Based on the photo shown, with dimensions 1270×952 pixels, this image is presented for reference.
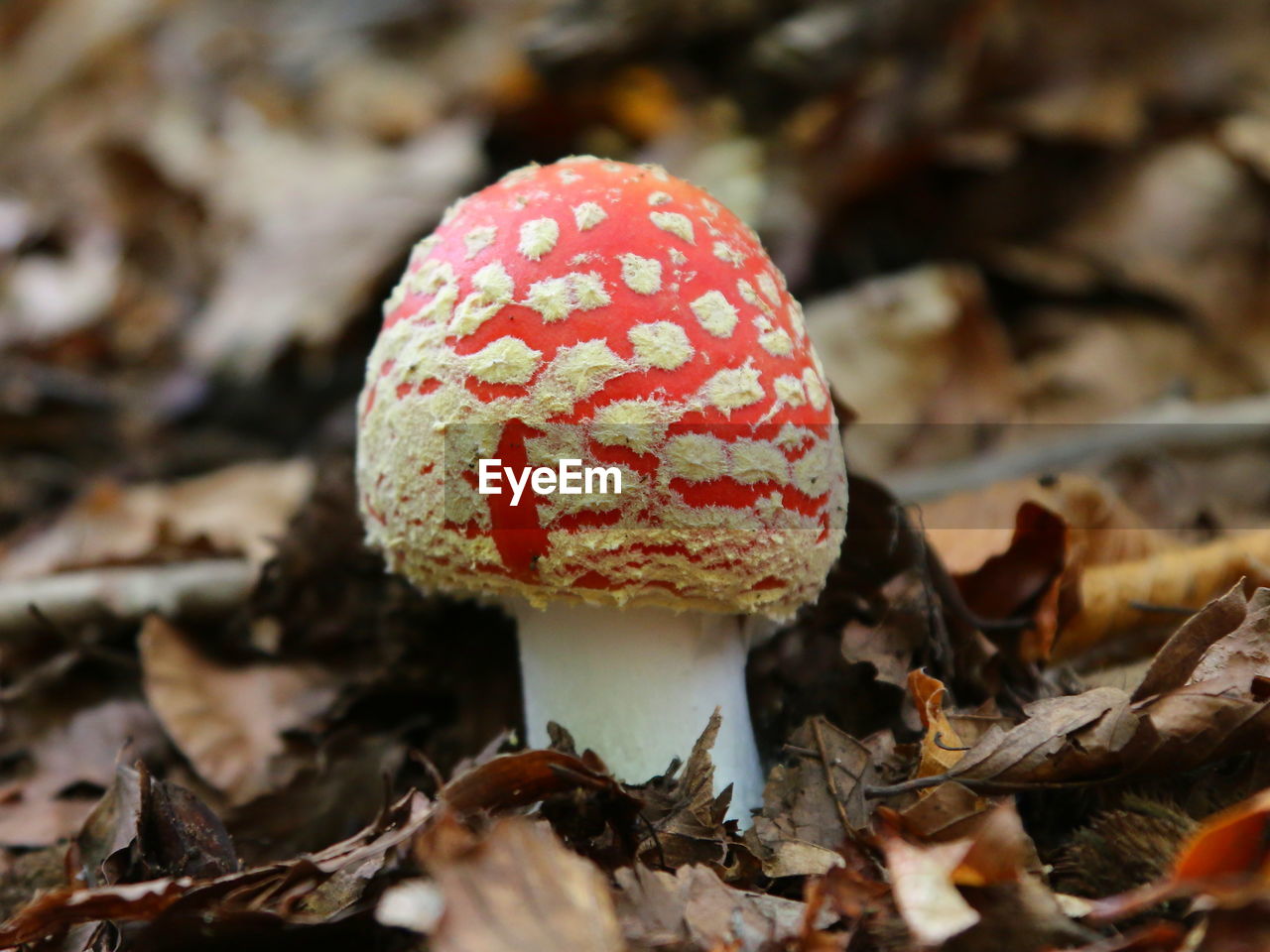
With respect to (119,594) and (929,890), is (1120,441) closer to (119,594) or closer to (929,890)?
(929,890)

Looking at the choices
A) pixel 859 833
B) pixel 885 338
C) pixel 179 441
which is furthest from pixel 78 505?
pixel 859 833

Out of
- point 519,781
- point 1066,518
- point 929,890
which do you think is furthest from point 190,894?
point 1066,518

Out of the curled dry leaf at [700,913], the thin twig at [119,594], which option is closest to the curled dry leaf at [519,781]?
the curled dry leaf at [700,913]

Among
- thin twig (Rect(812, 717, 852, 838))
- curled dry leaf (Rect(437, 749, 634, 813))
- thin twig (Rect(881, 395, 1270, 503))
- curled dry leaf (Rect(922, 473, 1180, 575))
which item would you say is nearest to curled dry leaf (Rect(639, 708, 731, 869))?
curled dry leaf (Rect(437, 749, 634, 813))

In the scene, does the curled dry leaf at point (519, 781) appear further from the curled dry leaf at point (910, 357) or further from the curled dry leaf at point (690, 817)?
the curled dry leaf at point (910, 357)

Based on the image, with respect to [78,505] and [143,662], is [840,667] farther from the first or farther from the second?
[78,505]

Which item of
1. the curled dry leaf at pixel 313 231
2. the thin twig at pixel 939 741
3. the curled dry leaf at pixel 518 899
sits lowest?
the thin twig at pixel 939 741
